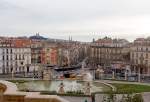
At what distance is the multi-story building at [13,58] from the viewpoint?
7141 centimetres

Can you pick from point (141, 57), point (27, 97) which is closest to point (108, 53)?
point (141, 57)

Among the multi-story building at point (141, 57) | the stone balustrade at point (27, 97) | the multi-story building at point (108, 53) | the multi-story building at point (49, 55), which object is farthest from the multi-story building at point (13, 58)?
the stone balustrade at point (27, 97)

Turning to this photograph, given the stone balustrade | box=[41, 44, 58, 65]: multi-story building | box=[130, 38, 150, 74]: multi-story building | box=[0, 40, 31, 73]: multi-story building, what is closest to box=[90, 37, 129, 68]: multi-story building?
box=[130, 38, 150, 74]: multi-story building

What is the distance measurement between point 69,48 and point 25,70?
1364 inches

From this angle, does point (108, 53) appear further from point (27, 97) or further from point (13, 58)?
point (27, 97)

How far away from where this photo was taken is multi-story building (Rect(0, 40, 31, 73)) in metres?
71.4

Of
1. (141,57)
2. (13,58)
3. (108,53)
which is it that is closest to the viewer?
(13,58)

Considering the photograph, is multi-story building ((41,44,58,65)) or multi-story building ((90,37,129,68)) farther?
multi-story building ((90,37,129,68))

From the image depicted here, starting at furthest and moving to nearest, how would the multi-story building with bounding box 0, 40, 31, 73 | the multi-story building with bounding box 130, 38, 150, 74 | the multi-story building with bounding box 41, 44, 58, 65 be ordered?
the multi-story building with bounding box 41, 44, 58, 65 → the multi-story building with bounding box 130, 38, 150, 74 → the multi-story building with bounding box 0, 40, 31, 73

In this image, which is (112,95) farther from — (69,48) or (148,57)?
(69,48)

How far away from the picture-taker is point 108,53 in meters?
99.7

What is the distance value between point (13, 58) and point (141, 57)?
83.2 feet

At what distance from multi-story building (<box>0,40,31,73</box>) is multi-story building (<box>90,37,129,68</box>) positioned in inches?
957

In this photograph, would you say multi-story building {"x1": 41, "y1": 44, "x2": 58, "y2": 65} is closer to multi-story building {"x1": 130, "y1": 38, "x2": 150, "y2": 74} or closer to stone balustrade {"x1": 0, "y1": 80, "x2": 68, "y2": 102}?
multi-story building {"x1": 130, "y1": 38, "x2": 150, "y2": 74}
